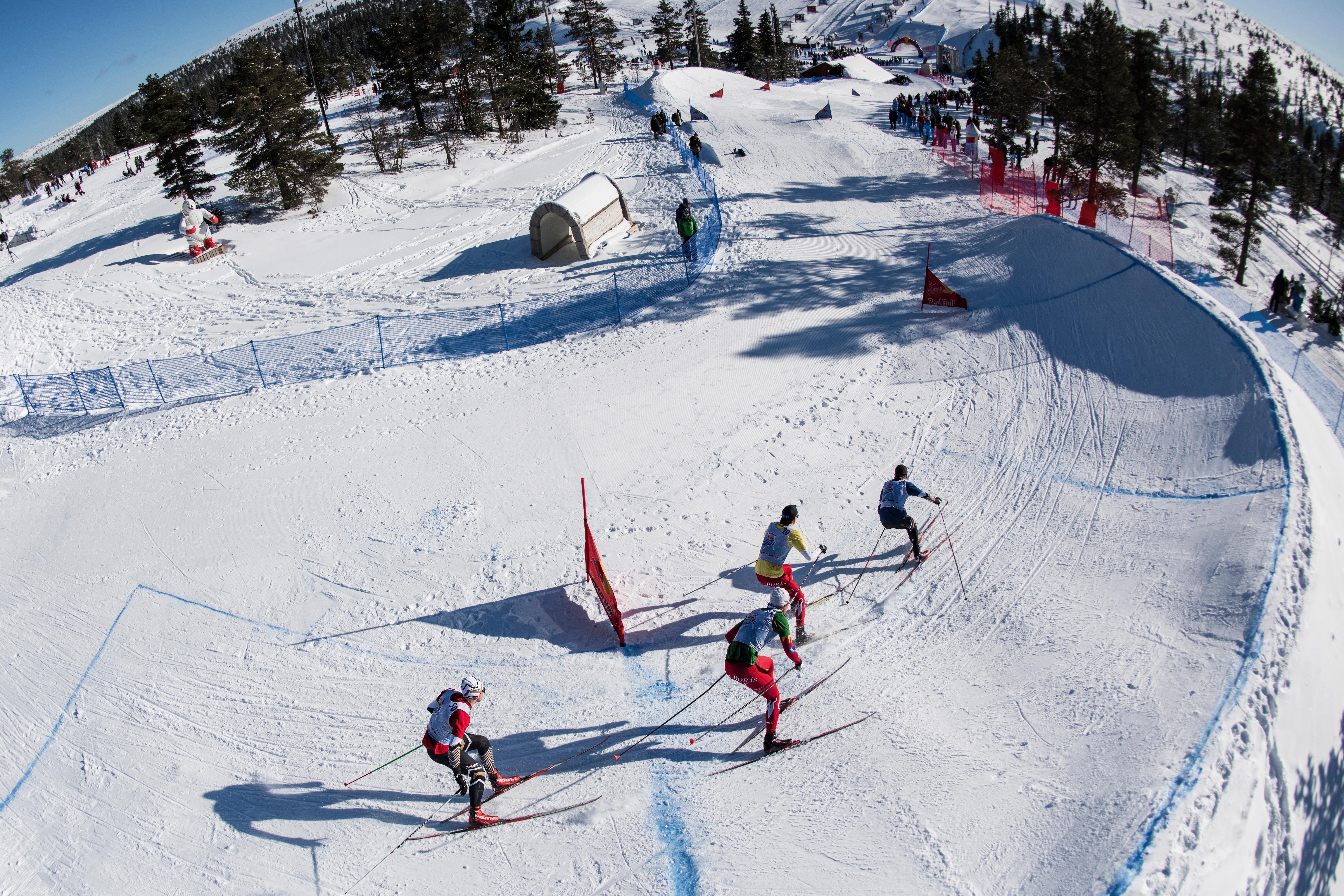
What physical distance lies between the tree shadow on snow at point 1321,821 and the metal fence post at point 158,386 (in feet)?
59.7

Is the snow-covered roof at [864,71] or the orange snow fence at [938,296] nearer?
the orange snow fence at [938,296]

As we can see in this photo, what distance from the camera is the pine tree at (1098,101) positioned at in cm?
2245

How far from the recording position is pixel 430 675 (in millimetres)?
8273

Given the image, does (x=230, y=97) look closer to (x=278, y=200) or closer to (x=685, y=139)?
(x=278, y=200)

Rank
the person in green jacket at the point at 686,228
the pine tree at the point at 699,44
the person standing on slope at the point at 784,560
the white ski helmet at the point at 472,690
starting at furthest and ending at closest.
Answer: the pine tree at the point at 699,44, the person in green jacket at the point at 686,228, the person standing on slope at the point at 784,560, the white ski helmet at the point at 472,690

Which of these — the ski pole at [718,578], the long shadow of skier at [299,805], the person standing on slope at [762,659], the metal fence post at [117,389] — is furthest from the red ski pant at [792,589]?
the metal fence post at [117,389]

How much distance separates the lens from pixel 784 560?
8.03 m

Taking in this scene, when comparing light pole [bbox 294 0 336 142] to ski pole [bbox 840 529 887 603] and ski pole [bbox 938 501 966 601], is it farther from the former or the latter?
ski pole [bbox 938 501 966 601]

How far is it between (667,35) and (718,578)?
222 feet

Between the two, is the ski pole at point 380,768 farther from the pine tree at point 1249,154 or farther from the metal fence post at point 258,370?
the pine tree at point 1249,154

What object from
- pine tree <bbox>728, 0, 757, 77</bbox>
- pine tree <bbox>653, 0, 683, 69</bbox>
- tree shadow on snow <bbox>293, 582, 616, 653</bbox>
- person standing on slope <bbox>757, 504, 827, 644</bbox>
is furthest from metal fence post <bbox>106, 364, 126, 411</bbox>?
pine tree <bbox>728, 0, 757, 77</bbox>

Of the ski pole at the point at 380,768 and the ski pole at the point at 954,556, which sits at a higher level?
the ski pole at the point at 380,768

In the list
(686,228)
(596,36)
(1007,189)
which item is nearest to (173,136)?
(686,228)

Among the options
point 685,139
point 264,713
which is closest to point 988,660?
point 264,713
